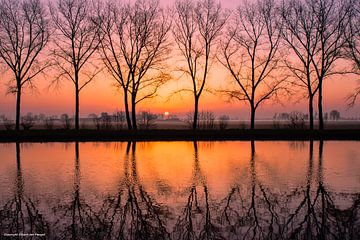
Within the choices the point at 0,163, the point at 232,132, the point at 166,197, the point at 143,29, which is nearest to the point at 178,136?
the point at 232,132

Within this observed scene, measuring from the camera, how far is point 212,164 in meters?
17.5

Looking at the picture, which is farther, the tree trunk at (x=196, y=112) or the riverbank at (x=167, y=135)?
the tree trunk at (x=196, y=112)

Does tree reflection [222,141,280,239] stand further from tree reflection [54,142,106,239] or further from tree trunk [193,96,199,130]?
tree trunk [193,96,199,130]

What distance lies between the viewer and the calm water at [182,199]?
310 inches

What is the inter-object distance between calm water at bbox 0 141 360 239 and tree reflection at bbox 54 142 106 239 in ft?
0.07

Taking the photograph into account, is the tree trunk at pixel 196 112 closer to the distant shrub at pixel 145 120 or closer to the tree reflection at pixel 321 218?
the distant shrub at pixel 145 120

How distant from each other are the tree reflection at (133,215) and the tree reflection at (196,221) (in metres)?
Result: 0.38

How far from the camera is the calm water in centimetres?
787

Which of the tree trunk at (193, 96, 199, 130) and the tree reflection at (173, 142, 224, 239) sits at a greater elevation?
the tree trunk at (193, 96, 199, 130)

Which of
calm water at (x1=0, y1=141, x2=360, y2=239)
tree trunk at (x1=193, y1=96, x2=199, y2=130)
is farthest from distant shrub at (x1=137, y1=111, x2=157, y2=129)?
calm water at (x1=0, y1=141, x2=360, y2=239)

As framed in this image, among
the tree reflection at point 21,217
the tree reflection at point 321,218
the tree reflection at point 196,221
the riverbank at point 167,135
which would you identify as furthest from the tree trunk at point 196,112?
the tree reflection at point 21,217

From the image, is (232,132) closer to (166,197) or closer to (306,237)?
(166,197)

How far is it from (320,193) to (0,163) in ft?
47.7

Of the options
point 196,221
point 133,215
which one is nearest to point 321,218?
point 196,221
